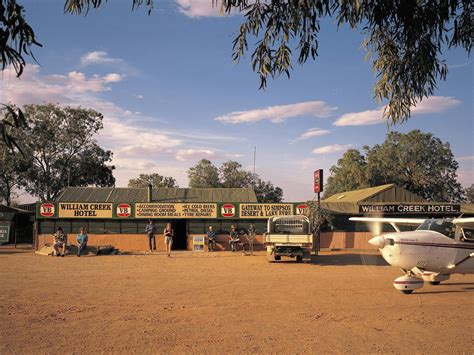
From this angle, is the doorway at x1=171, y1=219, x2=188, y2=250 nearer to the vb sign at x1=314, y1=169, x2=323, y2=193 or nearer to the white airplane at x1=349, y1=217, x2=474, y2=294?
the vb sign at x1=314, y1=169, x2=323, y2=193

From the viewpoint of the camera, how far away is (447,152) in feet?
173

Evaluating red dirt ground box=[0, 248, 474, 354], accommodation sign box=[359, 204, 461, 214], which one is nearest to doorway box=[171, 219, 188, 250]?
accommodation sign box=[359, 204, 461, 214]

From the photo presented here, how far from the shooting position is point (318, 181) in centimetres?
2388

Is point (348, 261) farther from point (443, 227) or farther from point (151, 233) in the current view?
point (151, 233)

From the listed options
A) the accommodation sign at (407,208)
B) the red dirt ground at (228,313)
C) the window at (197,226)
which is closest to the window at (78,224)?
the window at (197,226)

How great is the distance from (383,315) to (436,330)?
1165mm

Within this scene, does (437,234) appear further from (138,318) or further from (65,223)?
(65,223)

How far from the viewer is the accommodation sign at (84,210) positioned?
24.2 meters

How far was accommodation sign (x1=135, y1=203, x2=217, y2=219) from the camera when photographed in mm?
24500

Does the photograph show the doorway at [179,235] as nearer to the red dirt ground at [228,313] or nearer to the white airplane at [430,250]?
the red dirt ground at [228,313]

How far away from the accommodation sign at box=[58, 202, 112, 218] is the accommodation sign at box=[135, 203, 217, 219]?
1.83 m

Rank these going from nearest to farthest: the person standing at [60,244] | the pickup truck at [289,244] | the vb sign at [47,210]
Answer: the pickup truck at [289,244] < the person standing at [60,244] < the vb sign at [47,210]

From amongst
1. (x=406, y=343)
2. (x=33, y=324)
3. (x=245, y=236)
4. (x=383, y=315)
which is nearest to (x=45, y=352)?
(x=33, y=324)

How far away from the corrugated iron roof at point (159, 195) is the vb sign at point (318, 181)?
6.76 metres
